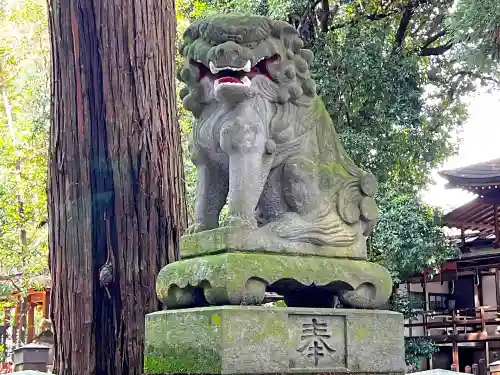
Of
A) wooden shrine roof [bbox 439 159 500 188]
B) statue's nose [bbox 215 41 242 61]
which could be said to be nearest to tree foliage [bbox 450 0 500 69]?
statue's nose [bbox 215 41 242 61]

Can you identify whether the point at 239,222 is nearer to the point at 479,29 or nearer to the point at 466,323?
the point at 479,29

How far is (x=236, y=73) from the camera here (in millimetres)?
3096

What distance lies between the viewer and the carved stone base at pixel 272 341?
277 cm

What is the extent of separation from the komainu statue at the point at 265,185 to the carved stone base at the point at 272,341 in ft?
0.34

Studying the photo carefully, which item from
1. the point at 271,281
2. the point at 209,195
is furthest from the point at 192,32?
the point at 271,281

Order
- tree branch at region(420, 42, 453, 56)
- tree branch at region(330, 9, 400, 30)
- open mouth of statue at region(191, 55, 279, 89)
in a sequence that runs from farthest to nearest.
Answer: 1. tree branch at region(420, 42, 453, 56)
2. tree branch at region(330, 9, 400, 30)
3. open mouth of statue at region(191, 55, 279, 89)

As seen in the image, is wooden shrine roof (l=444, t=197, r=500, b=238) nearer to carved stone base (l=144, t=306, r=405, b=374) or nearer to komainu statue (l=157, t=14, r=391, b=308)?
komainu statue (l=157, t=14, r=391, b=308)

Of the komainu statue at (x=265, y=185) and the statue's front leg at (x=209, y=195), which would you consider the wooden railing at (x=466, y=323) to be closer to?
the komainu statue at (x=265, y=185)

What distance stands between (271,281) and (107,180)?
2.03 meters

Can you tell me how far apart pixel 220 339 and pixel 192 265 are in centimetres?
43

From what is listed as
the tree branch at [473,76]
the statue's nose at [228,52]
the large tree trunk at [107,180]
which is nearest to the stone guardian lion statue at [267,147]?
the statue's nose at [228,52]

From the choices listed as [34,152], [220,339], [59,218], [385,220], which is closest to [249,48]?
[220,339]

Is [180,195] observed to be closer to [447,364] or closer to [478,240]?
[478,240]

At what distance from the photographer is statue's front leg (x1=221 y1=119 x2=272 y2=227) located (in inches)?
120
